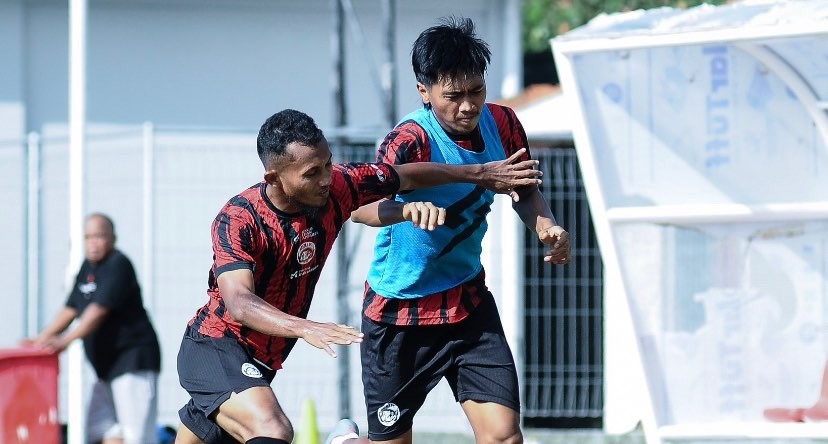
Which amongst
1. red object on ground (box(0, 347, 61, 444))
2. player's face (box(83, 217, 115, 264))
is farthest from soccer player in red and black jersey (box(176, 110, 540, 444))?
player's face (box(83, 217, 115, 264))

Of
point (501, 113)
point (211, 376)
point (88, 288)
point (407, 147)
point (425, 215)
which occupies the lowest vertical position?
point (211, 376)

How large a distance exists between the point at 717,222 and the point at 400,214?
285 cm

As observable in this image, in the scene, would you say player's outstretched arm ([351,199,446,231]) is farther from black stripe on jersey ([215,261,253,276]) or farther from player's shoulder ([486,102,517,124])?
player's shoulder ([486,102,517,124])

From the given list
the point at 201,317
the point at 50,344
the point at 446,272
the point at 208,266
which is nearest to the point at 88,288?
the point at 50,344

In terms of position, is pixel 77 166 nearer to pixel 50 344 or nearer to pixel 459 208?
pixel 50 344

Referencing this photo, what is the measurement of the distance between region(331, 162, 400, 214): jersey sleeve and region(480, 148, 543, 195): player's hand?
36 centimetres

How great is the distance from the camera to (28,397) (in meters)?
8.75

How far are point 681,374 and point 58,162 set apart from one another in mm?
6567

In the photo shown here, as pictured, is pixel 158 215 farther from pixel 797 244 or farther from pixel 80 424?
pixel 797 244

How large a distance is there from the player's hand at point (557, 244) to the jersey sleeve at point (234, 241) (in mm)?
1150

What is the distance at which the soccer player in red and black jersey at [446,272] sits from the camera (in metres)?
5.75

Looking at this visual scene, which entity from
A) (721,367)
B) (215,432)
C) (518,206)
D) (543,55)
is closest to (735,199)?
(721,367)

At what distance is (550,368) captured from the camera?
11.5 metres

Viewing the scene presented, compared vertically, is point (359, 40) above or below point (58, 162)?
above
